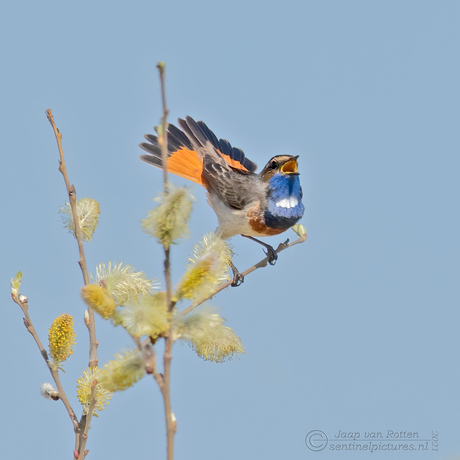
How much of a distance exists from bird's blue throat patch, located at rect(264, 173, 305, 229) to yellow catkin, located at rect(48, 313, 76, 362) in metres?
2.46

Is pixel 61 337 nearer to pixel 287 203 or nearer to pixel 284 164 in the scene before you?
pixel 287 203

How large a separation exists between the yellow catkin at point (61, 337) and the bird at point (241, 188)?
6.65 feet

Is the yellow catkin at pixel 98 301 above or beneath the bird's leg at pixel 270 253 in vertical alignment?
beneath

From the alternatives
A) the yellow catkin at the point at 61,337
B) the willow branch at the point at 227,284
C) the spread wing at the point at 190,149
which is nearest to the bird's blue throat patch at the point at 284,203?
the spread wing at the point at 190,149

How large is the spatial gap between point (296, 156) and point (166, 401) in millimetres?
3256

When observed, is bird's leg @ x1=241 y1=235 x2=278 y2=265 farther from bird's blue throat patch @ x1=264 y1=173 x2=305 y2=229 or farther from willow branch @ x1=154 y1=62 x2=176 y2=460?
willow branch @ x1=154 y1=62 x2=176 y2=460

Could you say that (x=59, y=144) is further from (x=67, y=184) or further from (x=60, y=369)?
(x=60, y=369)

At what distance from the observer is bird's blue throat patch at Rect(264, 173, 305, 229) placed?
166 inches

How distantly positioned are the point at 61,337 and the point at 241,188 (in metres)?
2.70

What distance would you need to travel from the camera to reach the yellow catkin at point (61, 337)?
1.89m

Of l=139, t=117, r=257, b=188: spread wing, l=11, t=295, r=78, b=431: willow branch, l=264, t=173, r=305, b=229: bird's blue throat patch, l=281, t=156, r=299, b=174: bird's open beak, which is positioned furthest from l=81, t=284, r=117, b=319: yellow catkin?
l=139, t=117, r=257, b=188: spread wing

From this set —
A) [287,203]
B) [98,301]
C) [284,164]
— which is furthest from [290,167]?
[98,301]

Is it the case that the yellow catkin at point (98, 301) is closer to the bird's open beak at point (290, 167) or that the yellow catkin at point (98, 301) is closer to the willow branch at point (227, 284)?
the willow branch at point (227, 284)

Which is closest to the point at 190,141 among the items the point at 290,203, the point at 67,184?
the point at 290,203
